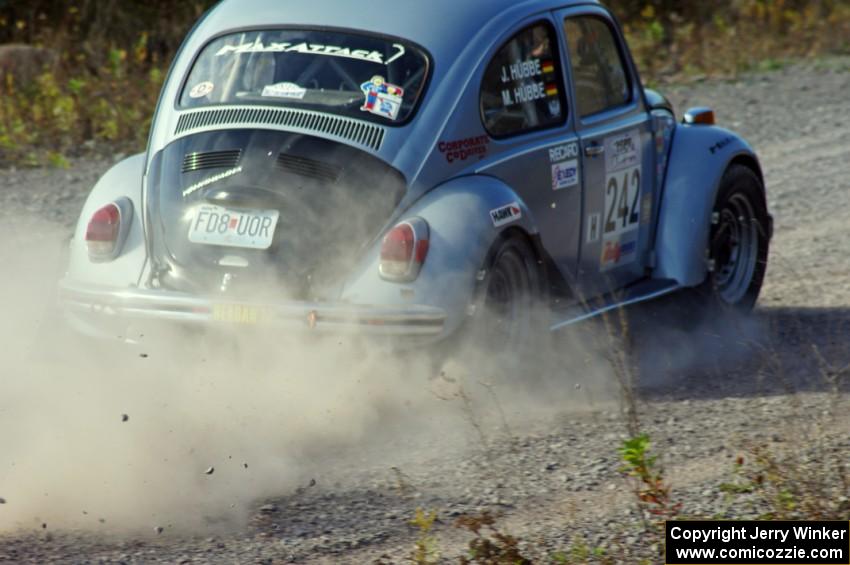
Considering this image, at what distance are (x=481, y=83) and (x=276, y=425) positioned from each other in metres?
1.88

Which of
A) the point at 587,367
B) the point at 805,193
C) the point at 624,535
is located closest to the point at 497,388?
the point at 587,367

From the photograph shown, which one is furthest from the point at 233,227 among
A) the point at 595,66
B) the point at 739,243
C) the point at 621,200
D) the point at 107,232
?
the point at 739,243

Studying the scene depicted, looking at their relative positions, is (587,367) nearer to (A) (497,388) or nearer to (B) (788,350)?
(A) (497,388)

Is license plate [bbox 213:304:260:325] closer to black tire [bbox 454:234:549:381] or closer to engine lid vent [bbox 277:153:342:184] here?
engine lid vent [bbox 277:153:342:184]

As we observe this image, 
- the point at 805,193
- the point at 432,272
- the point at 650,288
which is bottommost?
the point at 805,193

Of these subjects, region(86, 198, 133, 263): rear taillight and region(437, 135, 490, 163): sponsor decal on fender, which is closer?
region(86, 198, 133, 263): rear taillight

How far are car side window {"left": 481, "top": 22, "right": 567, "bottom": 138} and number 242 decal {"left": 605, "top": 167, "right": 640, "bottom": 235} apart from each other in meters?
0.47

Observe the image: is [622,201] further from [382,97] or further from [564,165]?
[382,97]

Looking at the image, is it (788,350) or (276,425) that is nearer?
(276,425)

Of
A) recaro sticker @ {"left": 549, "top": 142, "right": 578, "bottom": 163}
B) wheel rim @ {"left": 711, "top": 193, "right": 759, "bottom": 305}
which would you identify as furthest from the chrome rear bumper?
wheel rim @ {"left": 711, "top": 193, "right": 759, "bottom": 305}

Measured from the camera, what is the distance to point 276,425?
559cm

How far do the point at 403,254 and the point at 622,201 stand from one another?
1767 mm

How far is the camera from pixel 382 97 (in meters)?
6.23

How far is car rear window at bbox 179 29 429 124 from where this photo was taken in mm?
6234
